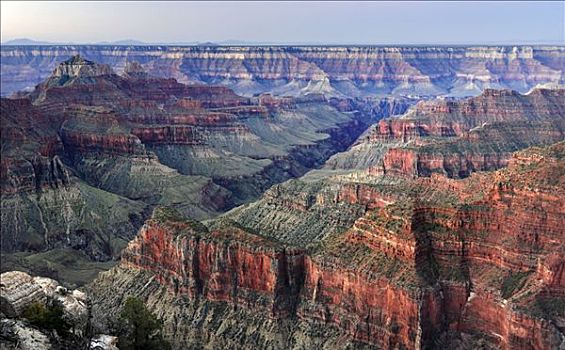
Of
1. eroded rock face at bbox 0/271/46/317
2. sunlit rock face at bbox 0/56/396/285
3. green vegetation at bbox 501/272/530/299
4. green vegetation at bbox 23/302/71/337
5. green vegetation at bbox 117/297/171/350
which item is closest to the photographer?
green vegetation at bbox 23/302/71/337

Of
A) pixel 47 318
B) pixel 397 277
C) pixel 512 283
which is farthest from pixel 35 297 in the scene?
pixel 512 283

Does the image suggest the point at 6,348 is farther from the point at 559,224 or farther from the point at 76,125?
the point at 76,125

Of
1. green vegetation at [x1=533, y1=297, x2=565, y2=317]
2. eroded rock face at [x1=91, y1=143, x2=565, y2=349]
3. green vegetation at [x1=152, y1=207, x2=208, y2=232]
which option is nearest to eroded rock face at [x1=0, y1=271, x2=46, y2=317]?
eroded rock face at [x1=91, y1=143, x2=565, y2=349]

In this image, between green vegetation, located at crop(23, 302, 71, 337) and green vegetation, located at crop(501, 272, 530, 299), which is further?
green vegetation, located at crop(501, 272, 530, 299)

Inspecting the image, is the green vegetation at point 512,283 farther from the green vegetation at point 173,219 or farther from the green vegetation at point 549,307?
the green vegetation at point 173,219

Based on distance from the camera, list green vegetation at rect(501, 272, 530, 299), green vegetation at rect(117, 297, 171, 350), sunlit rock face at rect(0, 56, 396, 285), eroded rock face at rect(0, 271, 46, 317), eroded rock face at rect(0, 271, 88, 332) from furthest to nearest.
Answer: sunlit rock face at rect(0, 56, 396, 285)
green vegetation at rect(117, 297, 171, 350)
green vegetation at rect(501, 272, 530, 299)
eroded rock face at rect(0, 271, 88, 332)
eroded rock face at rect(0, 271, 46, 317)

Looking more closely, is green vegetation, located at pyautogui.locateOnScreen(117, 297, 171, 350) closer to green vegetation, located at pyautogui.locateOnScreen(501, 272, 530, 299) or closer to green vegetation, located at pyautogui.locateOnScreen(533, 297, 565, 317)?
green vegetation, located at pyautogui.locateOnScreen(501, 272, 530, 299)

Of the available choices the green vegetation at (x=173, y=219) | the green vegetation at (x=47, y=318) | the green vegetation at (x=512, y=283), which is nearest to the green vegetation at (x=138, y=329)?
the green vegetation at (x=47, y=318)
